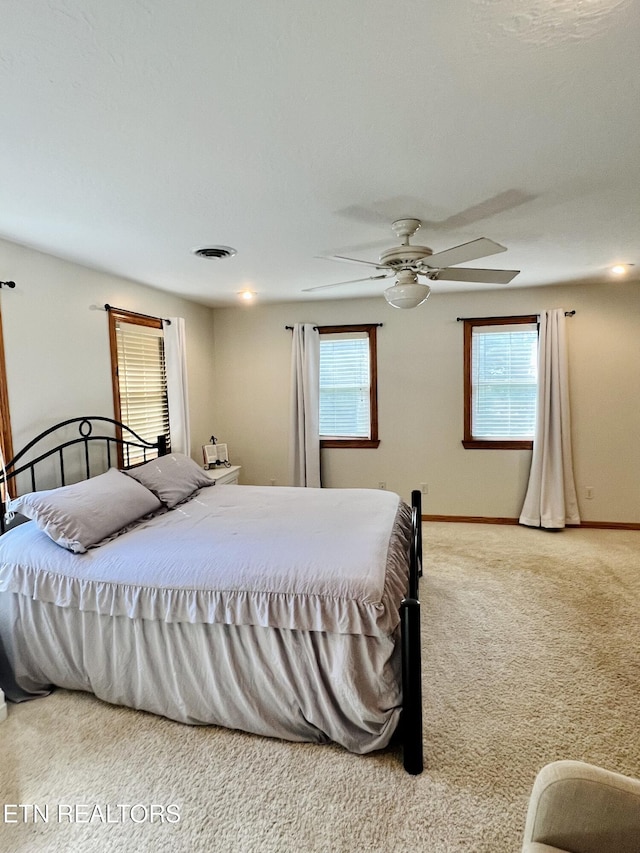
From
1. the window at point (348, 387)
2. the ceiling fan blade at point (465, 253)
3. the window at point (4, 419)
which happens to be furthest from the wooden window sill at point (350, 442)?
the window at point (4, 419)

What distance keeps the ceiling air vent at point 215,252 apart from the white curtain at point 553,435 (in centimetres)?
322

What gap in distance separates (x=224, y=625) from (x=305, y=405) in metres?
3.33

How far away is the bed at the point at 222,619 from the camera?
195 cm

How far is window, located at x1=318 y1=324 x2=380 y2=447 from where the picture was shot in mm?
5199

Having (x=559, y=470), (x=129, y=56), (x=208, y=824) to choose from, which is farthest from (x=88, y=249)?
(x=559, y=470)

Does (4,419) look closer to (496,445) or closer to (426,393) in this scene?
(426,393)

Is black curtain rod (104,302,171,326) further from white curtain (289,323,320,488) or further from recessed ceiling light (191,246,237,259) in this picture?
white curtain (289,323,320,488)

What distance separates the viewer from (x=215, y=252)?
10.3 feet

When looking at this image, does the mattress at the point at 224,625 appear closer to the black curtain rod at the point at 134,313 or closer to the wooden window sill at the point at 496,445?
the black curtain rod at the point at 134,313

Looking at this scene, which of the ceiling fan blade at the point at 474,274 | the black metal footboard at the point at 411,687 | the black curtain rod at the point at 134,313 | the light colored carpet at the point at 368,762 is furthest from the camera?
the black curtain rod at the point at 134,313

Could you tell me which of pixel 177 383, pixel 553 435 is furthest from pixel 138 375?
pixel 553 435

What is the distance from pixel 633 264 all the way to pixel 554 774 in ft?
12.9

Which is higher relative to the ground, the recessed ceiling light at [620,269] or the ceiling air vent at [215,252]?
the recessed ceiling light at [620,269]

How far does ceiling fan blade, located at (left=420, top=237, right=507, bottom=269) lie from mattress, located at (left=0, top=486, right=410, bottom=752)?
1.50 m
